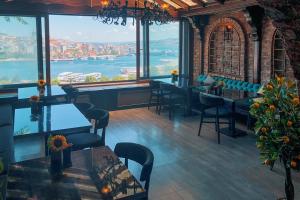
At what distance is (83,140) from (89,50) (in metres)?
4.86

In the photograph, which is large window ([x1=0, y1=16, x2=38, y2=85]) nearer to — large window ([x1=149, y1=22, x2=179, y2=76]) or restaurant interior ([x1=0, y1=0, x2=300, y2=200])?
restaurant interior ([x1=0, y1=0, x2=300, y2=200])

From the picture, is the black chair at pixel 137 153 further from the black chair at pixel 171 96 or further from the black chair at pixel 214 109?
the black chair at pixel 171 96

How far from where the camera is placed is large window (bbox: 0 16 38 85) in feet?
23.3

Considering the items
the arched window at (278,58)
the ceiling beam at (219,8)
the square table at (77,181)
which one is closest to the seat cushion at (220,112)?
the arched window at (278,58)

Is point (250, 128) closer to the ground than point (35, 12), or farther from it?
closer to the ground

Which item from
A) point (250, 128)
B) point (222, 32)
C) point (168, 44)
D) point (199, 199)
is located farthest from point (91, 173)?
point (168, 44)

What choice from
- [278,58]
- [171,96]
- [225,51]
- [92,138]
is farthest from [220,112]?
[92,138]

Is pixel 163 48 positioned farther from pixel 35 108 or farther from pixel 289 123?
pixel 289 123

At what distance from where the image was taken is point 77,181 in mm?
2336

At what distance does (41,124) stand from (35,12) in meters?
4.28

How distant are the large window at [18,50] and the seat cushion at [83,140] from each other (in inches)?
155

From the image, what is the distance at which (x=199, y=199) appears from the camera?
11.8 ft

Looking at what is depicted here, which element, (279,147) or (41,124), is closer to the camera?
(279,147)

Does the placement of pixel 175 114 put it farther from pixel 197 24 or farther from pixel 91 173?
pixel 91 173
